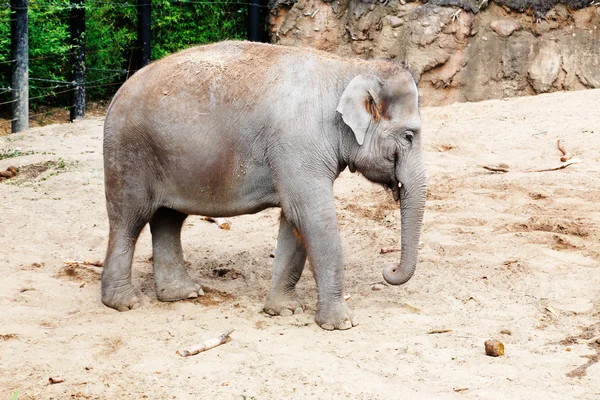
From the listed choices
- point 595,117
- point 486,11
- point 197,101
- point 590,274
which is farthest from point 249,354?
point 486,11

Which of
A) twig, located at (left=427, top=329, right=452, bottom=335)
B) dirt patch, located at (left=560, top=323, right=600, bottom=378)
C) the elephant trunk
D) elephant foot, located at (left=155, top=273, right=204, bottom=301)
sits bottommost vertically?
elephant foot, located at (left=155, top=273, right=204, bottom=301)

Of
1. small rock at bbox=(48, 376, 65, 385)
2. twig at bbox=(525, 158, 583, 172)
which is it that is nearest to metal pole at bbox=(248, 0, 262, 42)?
twig at bbox=(525, 158, 583, 172)

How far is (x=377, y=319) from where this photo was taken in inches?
249

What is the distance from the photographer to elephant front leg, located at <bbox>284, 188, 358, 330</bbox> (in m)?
6.05

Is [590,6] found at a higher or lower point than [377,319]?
higher

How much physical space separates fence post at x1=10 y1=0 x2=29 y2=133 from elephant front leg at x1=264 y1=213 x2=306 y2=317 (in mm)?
6766

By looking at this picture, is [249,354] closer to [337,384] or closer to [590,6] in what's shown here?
[337,384]

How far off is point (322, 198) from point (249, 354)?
1127 mm

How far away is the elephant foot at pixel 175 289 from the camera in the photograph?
22.2 feet

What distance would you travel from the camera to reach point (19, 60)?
12.0m

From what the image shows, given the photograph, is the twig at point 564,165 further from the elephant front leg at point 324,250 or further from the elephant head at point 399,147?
the elephant front leg at point 324,250

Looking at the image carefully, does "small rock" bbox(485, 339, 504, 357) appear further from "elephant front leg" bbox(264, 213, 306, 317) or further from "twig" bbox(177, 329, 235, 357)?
"twig" bbox(177, 329, 235, 357)

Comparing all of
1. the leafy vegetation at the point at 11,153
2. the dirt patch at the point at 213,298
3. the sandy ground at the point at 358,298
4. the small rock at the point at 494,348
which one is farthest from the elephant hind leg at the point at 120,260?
the leafy vegetation at the point at 11,153

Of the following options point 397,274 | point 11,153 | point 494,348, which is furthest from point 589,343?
point 11,153
